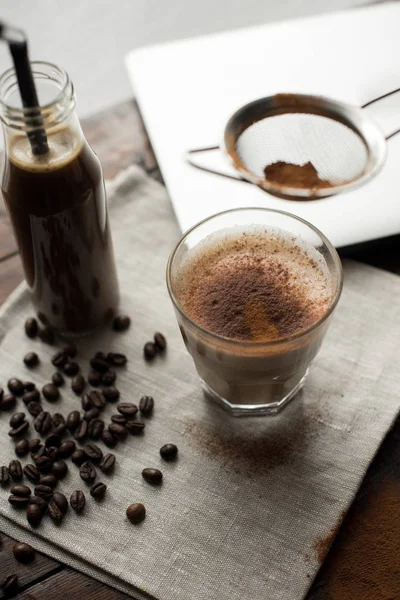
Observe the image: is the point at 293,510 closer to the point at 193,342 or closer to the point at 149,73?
the point at 193,342

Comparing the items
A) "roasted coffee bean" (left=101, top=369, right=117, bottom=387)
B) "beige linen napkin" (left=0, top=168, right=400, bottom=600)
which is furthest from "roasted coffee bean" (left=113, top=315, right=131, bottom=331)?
"roasted coffee bean" (left=101, top=369, right=117, bottom=387)

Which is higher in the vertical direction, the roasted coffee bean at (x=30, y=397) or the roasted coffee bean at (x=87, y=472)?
the roasted coffee bean at (x=30, y=397)

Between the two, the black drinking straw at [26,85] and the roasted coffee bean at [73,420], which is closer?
the black drinking straw at [26,85]

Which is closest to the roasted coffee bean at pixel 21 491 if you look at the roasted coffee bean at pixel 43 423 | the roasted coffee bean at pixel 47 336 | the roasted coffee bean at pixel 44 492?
the roasted coffee bean at pixel 44 492

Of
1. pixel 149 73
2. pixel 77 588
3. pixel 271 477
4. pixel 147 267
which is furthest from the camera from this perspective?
pixel 149 73

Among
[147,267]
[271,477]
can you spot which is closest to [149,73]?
[147,267]

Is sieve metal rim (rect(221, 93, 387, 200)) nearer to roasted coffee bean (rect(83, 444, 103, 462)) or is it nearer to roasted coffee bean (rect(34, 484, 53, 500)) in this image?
roasted coffee bean (rect(83, 444, 103, 462))

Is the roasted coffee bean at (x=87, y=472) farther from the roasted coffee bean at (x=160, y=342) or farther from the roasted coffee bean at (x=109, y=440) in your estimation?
the roasted coffee bean at (x=160, y=342)

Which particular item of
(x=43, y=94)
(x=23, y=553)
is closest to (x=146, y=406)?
(x=23, y=553)
